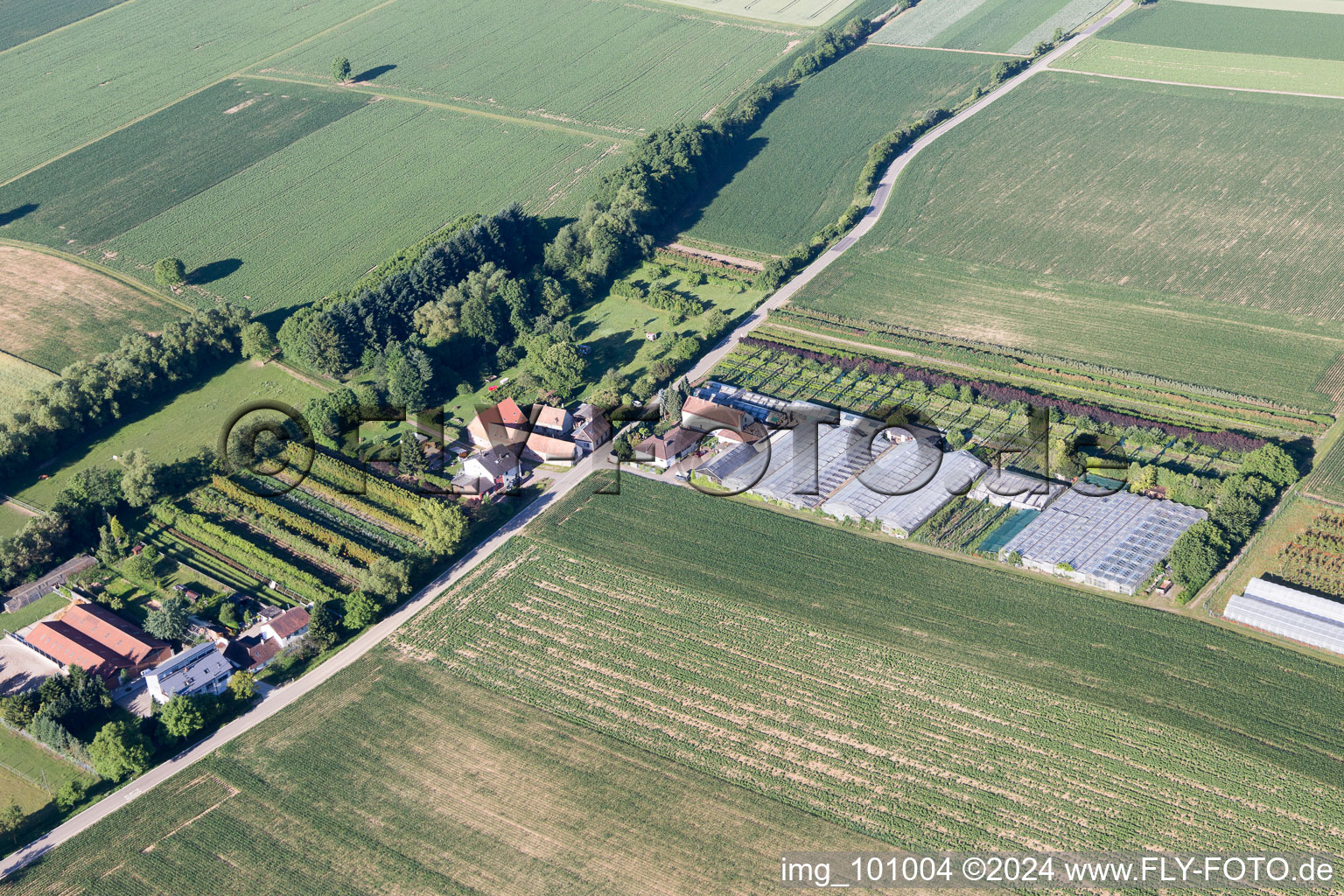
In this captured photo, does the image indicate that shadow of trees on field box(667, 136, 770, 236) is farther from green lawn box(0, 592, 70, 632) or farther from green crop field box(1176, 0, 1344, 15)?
green crop field box(1176, 0, 1344, 15)

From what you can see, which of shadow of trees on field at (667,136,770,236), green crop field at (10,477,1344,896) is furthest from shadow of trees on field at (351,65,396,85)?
green crop field at (10,477,1344,896)

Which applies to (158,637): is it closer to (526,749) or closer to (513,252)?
(526,749)

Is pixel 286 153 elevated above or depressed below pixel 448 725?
above

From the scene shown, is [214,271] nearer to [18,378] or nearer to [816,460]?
[18,378]

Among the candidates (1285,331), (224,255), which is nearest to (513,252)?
(224,255)

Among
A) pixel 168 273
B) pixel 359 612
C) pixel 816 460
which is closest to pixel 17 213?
pixel 168 273

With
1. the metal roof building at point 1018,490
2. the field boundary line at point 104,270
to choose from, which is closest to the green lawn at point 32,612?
the field boundary line at point 104,270

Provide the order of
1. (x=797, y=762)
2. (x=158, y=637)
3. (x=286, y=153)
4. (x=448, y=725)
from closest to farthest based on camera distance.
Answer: (x=797, y=762)
(x=448, y=725)
(x=158, y=637)
(x=286, y=153)
